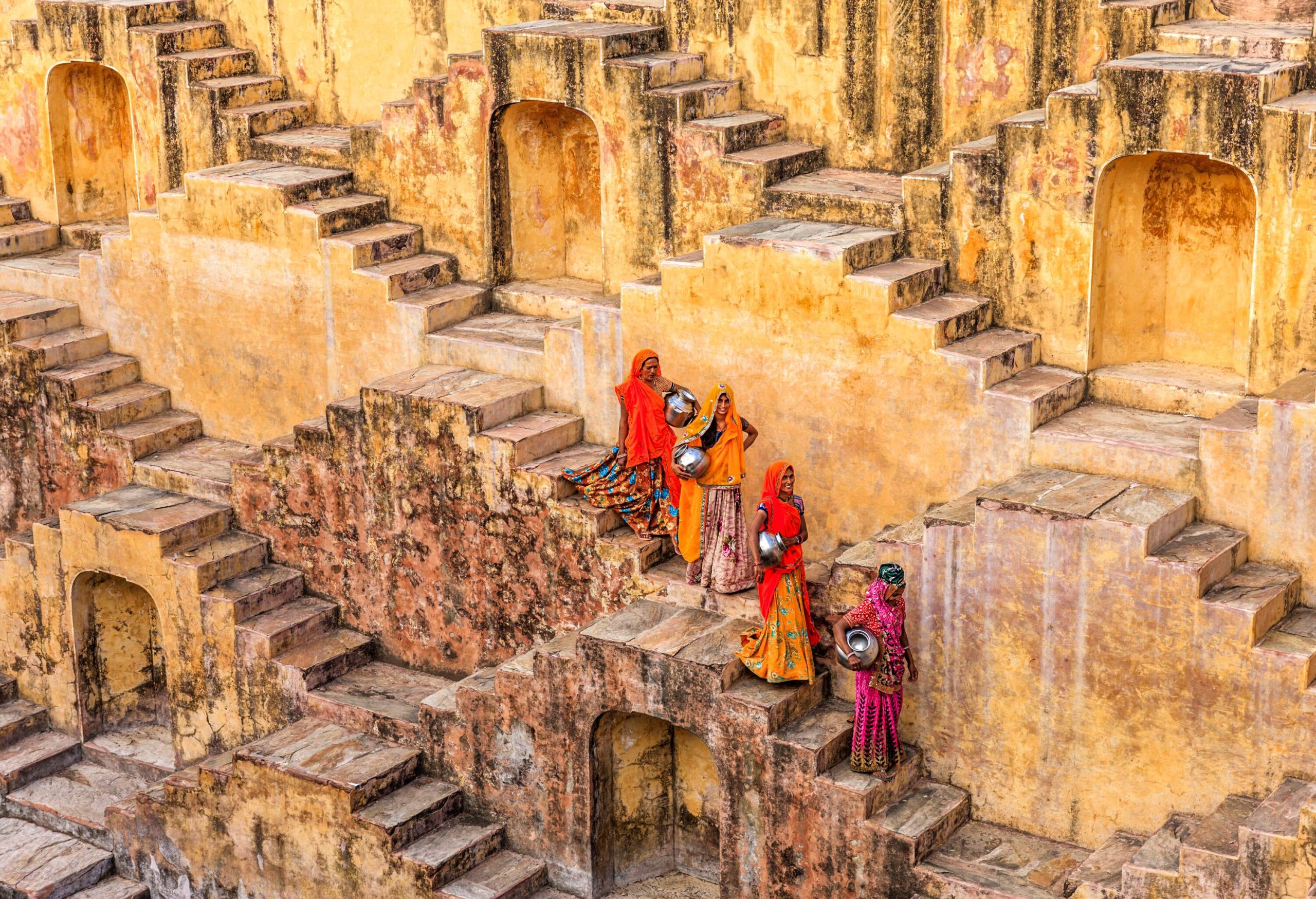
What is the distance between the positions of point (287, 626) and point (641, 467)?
324 centimetres

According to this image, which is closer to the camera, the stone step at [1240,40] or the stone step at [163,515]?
the stone step at [1240,40]

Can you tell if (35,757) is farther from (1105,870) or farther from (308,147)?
(1105,870)

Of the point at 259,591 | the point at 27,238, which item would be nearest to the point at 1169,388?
the point at 259,591

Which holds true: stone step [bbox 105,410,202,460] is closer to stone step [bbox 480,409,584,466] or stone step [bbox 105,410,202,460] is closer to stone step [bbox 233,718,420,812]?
stone step [bbox 233,718,420,812]

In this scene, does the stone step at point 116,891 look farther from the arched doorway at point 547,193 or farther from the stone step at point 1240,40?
the stone step at point 1240,40

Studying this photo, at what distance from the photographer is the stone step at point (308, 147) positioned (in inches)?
655

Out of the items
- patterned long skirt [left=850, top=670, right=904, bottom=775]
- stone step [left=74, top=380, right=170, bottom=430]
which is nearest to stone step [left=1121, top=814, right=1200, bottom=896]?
patterned long skirt [left=850, top=670, right=904, bottom=775]

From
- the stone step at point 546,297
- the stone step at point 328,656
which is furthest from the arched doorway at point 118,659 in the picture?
the stone step at point 546,297

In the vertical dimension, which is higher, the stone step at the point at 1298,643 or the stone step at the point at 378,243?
the stone step at the point at 378,243

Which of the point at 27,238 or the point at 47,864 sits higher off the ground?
the point at 27,238

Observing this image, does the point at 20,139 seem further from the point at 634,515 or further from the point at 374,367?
the point at 634,515

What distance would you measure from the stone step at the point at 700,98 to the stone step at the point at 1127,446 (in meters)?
3.62

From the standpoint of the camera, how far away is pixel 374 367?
52.2ft

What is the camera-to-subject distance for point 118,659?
16.9 m
